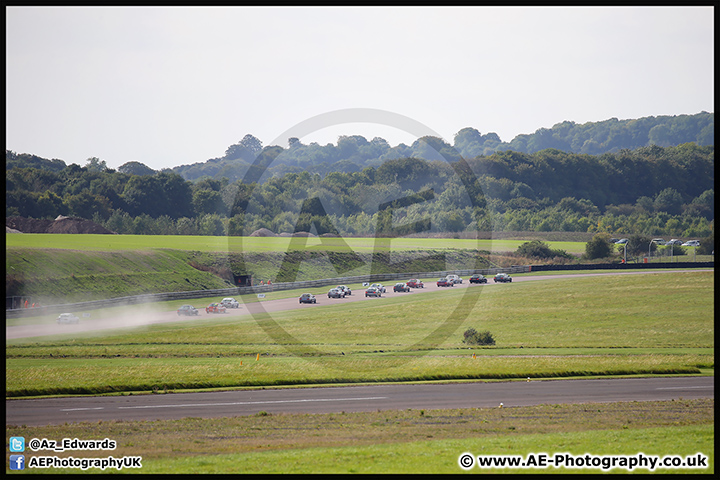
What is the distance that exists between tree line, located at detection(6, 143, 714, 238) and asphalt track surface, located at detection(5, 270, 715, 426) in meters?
79.6

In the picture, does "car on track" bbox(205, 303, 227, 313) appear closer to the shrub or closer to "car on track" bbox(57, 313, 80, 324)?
"car on track" bbox(57, 313, 80, 324)

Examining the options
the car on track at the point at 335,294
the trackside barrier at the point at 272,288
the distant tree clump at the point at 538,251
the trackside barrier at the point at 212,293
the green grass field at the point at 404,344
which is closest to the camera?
the green grass field at the point at 404,344

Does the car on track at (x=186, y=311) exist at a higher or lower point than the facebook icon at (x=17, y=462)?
lower

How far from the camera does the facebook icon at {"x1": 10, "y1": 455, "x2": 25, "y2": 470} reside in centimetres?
1692

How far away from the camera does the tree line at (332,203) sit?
128m

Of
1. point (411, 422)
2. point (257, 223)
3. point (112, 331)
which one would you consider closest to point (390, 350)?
point (411, 422)

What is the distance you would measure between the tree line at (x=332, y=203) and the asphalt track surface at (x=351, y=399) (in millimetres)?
79590

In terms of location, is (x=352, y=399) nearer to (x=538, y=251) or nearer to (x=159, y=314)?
(x=159, y=314)

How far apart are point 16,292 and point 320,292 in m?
36.4

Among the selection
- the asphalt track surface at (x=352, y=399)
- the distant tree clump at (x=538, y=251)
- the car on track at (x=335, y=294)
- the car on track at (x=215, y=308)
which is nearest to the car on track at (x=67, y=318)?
the car on track at (x=215, y=308)

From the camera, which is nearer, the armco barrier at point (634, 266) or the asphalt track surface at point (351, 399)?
the asphalt track surface at point (351, 399)

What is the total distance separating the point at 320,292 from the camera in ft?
263

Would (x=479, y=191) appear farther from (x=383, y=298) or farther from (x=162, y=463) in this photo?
(x=162, y=463)

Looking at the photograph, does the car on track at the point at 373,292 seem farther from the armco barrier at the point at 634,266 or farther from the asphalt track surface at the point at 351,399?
the asphalt track surface at the point at 351,399
